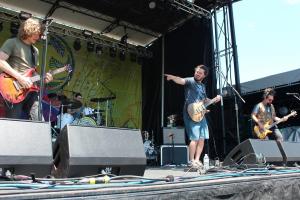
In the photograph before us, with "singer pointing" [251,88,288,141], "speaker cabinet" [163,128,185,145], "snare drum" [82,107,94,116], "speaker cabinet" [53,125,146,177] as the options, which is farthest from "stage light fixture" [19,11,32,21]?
"speaker cabinet" [53,125,146,177]

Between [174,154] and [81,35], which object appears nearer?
[174,154]

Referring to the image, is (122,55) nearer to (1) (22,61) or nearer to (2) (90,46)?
(2) (90,46)

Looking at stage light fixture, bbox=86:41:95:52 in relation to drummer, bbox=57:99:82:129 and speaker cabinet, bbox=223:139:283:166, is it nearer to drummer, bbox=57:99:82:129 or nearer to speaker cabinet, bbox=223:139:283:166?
drummer, bbox=57:99:82:129

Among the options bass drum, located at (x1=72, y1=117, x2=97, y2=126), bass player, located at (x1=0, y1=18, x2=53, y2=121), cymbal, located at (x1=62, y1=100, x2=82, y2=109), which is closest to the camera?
bass player, located at (x1=0, y1=18, x2=53, y2=121)

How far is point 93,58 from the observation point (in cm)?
1055

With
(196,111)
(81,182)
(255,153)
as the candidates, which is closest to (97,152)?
(81,182)

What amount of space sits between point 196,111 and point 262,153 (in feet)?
4.44

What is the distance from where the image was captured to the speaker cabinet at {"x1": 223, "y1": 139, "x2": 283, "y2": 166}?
3472mm

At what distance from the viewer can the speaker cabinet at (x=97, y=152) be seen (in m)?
2.29

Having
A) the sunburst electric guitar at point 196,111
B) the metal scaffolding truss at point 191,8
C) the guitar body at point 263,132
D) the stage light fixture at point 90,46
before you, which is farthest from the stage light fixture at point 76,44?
the sunburst electric guitar at point 196,111

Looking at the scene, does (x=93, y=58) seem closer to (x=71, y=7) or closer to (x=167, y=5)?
(x=71, y=7)

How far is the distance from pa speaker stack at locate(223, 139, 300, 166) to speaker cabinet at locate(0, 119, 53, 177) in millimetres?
1884

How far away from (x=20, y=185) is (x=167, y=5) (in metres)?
7.72

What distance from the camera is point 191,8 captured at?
27.9 feet
